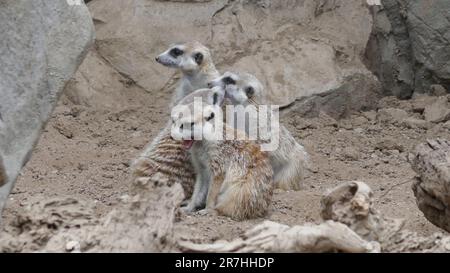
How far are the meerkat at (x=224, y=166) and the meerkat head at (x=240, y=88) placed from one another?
101 cm

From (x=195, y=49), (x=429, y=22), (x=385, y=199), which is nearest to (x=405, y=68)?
(x=429, y=22)

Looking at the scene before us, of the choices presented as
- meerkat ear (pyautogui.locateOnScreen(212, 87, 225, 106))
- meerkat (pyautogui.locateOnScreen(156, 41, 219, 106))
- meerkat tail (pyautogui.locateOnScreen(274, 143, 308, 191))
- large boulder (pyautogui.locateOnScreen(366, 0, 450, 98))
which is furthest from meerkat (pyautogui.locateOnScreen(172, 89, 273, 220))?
large boulder (pyautogui.locateOnScreen(366, 0, 450, 98))

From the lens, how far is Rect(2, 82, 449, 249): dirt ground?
4.95 meters

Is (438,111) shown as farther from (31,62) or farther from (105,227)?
(105,227)

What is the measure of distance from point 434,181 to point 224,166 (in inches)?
44.9

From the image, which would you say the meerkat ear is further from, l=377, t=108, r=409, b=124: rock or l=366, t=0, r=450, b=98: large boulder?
l=366, t=0, r=450, b=98: large boulder

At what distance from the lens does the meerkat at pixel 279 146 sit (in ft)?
18.8

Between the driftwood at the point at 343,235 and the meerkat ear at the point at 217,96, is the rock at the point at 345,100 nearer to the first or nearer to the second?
the meerkat ear at the point at 217,96

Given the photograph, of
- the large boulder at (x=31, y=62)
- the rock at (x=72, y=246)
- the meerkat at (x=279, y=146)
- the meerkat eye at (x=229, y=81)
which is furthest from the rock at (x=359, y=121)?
the rock at (x=72, y=246)

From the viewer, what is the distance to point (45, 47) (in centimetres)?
409

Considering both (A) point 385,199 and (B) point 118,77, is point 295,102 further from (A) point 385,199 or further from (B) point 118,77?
(A) point 385,199

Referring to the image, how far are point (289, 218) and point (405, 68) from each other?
116 inches

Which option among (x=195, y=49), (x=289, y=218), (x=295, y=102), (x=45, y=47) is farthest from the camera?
(x=295, y=102)
